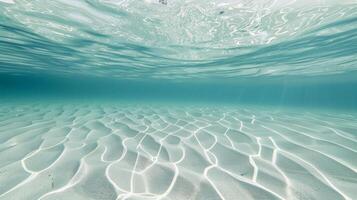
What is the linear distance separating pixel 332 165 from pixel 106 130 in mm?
6118

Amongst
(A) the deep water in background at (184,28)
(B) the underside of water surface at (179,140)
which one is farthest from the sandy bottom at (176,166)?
(A) the deep water in background at (184,28)

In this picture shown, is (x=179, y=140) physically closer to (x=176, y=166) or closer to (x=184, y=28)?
(x=176, y=166)

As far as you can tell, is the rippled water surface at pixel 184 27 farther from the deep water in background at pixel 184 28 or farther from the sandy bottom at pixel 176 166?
the sandy bottom at pixel 176 166

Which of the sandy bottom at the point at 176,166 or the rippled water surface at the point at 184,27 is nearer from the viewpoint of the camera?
the sandy bottom at the point at 176,166

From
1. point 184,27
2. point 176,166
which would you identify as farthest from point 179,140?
point 184,27

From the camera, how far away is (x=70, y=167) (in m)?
3.65

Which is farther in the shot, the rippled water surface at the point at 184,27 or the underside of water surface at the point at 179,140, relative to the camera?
the rippled water surface at the point at 184,27

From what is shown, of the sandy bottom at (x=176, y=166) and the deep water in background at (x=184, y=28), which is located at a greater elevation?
the deep water in background at (x=184, y=28)

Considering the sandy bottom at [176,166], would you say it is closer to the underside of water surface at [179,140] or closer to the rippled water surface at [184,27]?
the underside of water surface at [179,140]

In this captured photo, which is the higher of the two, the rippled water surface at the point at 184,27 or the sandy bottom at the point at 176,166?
the rippled water surface at the point at 184,27

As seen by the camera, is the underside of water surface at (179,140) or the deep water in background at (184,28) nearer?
the underside of water surface at (179,140)

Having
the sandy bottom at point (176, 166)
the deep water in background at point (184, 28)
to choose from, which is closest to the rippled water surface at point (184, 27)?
the deep water in background at point (184, 28)

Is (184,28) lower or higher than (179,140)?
higher

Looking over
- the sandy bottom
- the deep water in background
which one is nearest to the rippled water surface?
the deep water in background
